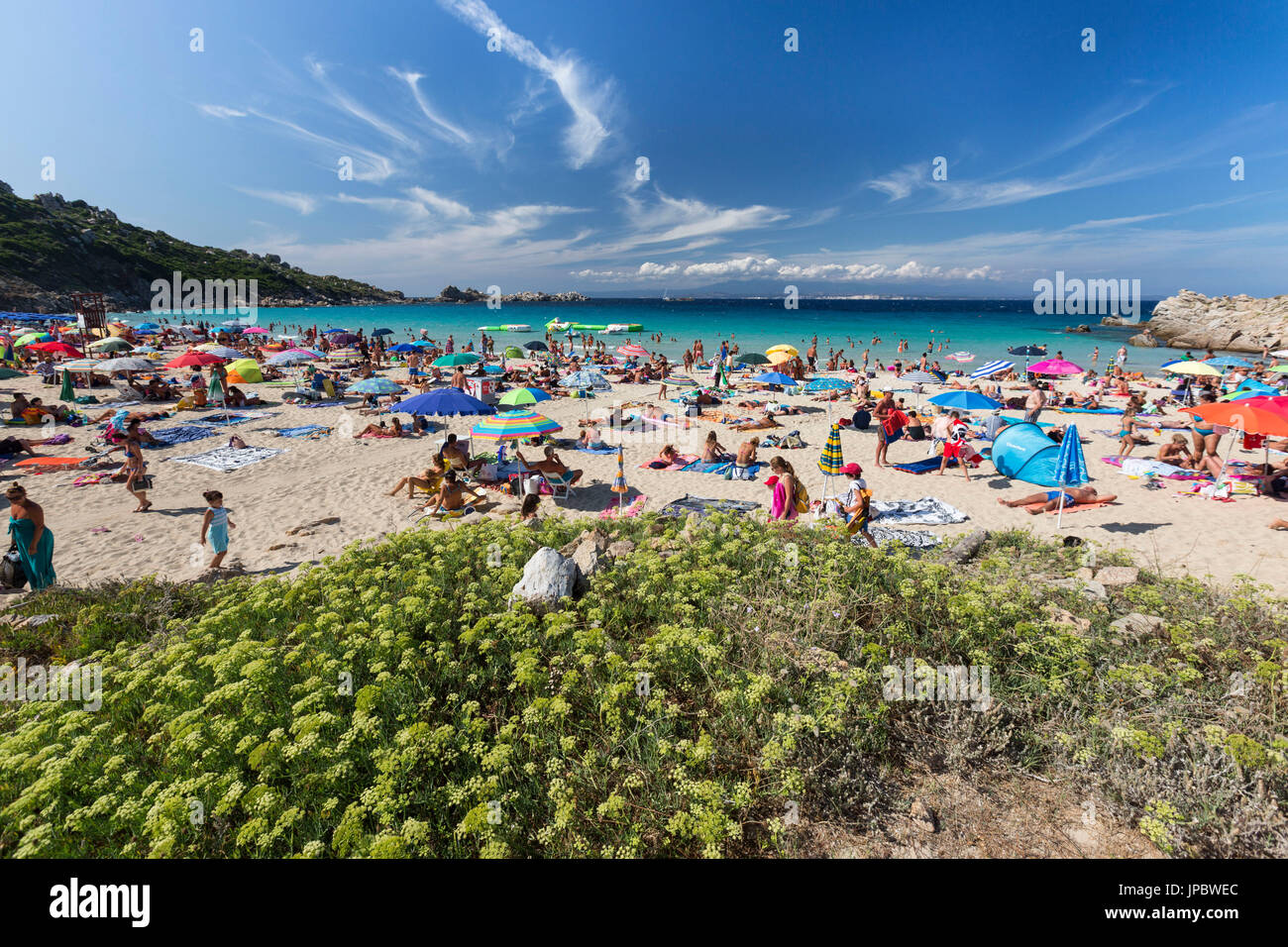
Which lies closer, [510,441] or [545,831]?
[545,831]

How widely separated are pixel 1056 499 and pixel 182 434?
2363 centimetres

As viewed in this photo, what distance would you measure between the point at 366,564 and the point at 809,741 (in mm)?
5914

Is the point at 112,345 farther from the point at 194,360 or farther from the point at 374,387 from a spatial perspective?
the point at 374,387

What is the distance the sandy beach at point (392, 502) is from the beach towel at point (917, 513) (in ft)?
0.95

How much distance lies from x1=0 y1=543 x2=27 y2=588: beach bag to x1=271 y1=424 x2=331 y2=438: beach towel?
993 cm

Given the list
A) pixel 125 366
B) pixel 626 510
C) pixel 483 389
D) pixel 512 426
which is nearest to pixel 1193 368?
pixel 626 510

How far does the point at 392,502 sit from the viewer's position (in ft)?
36.3

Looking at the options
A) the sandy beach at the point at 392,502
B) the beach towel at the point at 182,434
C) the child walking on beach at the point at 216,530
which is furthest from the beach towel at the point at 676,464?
the beach towel at the point at 182,434

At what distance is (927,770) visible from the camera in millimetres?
3699

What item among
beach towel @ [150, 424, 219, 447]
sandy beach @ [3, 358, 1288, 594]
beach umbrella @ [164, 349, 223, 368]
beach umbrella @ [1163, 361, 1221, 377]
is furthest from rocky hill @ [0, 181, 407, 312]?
beach umbrella @ [1163, 361, 1221, 377]

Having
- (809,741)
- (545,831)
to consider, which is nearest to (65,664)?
(545,831)

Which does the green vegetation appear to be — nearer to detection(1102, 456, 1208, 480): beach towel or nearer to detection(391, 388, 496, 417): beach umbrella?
detection(391, 388, 496, 417): beach umbrella

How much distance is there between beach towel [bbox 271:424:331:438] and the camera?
1636 centimetres
